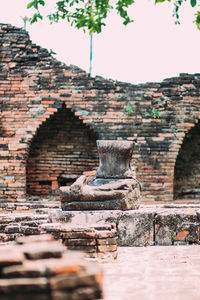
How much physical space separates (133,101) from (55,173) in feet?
7.39

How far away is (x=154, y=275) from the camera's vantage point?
3227 mm

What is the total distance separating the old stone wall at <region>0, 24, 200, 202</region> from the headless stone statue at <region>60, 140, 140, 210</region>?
3.28 m

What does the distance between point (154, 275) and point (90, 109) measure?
6260 mm

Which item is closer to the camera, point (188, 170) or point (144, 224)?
point (144, 224)

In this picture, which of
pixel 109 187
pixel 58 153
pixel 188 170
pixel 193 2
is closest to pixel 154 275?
pixel 109 187

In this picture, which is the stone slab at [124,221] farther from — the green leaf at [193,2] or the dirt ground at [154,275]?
the green leaf at [193,2]

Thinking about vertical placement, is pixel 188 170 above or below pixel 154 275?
above

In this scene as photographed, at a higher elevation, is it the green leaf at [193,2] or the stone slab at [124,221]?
the green leaf at [193,2]

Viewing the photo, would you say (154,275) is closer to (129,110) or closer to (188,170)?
(129,110)

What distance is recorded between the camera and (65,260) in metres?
2.00

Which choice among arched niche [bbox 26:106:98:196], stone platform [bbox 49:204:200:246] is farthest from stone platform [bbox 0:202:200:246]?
arched niche [bbox 26:106:98:196]

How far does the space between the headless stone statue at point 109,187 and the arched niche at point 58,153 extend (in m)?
3.78

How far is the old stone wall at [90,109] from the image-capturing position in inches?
357

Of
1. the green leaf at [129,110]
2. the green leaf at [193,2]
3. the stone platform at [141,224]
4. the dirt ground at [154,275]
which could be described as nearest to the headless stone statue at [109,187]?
the stone platform at [141,224]
